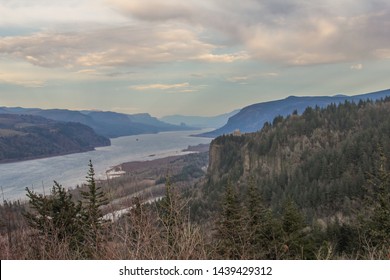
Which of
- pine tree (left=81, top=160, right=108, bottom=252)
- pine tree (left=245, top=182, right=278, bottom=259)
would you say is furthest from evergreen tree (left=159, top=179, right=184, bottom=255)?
pine tree (left=245, top=182, right=278, bottom=259)

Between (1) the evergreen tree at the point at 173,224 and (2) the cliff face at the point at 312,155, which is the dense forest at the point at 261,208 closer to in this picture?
(1) the evergreen tree at the point at 173,224

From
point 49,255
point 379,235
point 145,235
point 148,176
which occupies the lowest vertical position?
point 148,176

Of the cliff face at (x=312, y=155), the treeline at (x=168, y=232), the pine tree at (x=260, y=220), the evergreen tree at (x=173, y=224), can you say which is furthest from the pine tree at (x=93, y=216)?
the cliff face at (x=312, y=155)

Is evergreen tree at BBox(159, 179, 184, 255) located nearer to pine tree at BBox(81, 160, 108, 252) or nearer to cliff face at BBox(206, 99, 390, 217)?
pine tree at BBox(81, 160, 108, 252)

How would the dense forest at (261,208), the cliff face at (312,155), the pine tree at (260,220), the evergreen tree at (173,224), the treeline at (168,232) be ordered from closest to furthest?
the evergreen tree at (173,224)
the treeline at (168,232)
the dense forest at (261,208)
the pine tree at (260,220)
the cliff face at (312,155)

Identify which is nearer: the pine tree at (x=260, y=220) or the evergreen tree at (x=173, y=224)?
the evergreen tree at (x=173, y=224)

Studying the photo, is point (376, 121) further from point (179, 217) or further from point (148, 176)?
point (179, 217)

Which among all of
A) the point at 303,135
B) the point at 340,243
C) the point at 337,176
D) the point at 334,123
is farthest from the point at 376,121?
the point at 340,243

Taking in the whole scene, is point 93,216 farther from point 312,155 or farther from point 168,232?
point 312,155
